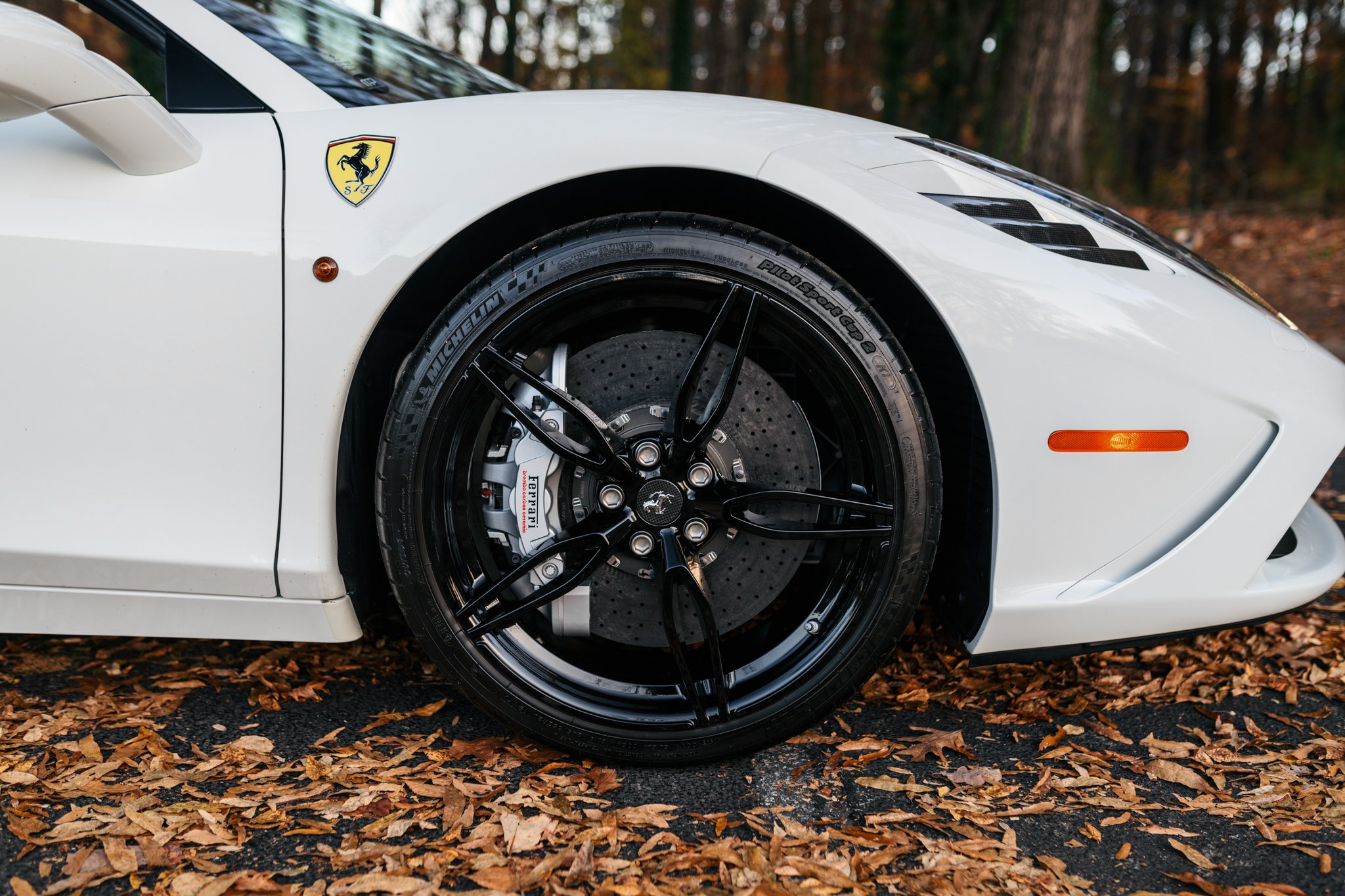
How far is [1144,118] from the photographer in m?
21.4

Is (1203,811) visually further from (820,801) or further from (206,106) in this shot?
(206,106)

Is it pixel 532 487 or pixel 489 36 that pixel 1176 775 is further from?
pixel 489 36

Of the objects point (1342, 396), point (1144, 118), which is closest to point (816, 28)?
point (1144, 118)

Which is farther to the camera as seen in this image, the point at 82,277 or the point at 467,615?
the point at 467,615

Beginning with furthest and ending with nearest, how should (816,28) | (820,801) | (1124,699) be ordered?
1. (816,28)
2. (1124,699)
3. (820,801)

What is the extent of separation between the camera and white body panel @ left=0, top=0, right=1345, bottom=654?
1457mm

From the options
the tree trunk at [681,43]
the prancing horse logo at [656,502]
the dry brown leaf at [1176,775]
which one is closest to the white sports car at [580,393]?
the prancing horse logo at [656,502]

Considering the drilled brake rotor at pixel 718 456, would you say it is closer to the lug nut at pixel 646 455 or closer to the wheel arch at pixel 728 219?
the lug nut at pixel 646 455

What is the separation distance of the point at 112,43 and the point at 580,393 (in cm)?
892

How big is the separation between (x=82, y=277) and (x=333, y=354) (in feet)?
1.33

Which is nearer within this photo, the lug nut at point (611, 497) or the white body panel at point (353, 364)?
the white body panel at point (353, 364)

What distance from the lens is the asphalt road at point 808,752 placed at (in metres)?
1.38

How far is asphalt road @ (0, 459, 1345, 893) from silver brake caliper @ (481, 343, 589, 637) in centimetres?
38

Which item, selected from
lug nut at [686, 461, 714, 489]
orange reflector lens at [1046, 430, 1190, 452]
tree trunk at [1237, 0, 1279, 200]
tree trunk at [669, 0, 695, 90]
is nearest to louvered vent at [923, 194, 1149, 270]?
orange reflector lens at [1046, 430, 1190, 452]
